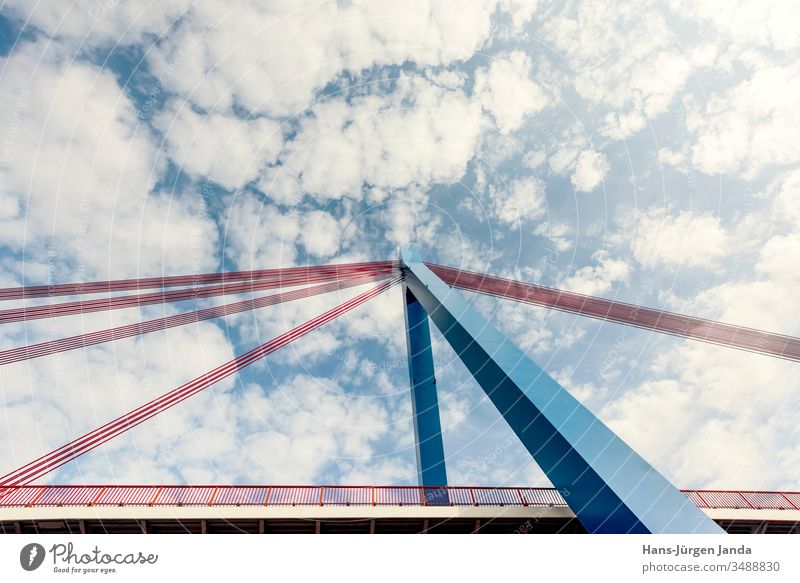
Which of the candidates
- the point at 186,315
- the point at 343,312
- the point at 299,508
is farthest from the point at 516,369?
the point at 186,315

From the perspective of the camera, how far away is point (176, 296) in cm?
1570

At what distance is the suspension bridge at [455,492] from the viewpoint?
720 cm

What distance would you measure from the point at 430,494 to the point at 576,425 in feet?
14.6

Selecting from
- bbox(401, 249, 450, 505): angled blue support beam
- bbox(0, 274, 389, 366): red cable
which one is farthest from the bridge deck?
bbox(0, 274, 389, 366): red cable

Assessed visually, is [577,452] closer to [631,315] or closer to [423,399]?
[423,399]

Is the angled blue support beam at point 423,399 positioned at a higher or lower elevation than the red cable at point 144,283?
lower

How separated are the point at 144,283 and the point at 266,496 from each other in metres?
9.98

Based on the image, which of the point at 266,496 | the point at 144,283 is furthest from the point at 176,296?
the point at 266,496

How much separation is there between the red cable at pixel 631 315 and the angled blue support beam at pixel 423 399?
2729 mm

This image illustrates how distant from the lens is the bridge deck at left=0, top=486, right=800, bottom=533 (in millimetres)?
8781

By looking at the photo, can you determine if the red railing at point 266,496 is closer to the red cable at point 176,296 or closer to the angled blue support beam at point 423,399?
the angled blue support beam at point 423,399
